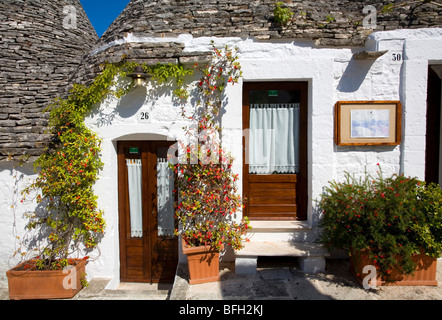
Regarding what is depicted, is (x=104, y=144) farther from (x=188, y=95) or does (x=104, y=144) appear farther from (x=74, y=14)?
(x=74, y=14)

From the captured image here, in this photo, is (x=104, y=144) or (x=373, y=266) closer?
(x=373, y=266)

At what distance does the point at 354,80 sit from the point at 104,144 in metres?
3.98

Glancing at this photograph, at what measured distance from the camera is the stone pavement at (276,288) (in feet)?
11.3

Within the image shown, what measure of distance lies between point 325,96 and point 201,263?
9.93 feet

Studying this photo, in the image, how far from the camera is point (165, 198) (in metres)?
4.54

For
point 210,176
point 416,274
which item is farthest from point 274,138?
point 416,274

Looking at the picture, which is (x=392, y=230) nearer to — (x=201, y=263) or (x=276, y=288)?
(x=276, y=288)

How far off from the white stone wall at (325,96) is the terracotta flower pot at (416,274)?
0.84 meters

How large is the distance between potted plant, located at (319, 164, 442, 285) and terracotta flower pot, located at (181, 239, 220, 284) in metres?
1.56

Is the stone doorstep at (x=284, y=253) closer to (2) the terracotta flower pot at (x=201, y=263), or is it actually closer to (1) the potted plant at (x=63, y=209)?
(2) the terracotta flower pot at (x=201, y=263)

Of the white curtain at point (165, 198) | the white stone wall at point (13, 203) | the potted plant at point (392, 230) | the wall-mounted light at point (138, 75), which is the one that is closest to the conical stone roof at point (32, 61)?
the white stone wall at point (13, 203)

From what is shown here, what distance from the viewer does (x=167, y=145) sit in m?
4.52

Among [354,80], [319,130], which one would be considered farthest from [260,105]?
[354,80]

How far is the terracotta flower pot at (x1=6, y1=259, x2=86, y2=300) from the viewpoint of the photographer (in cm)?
397
